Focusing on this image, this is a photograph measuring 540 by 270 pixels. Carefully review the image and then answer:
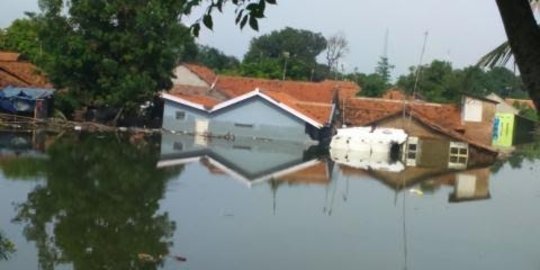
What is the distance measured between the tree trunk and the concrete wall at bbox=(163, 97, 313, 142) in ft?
91.4

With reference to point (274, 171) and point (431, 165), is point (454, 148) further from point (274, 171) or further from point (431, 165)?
point (274, 171)

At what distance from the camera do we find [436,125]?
2964cm

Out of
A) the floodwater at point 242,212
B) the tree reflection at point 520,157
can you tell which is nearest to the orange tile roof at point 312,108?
the floodwater at point 242,212

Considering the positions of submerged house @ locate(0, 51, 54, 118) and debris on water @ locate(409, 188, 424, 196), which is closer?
debris on water @ locate(409, 188, 424, 196)

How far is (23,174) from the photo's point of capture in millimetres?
16172

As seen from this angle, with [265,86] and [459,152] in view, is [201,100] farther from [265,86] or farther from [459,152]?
[459,152]

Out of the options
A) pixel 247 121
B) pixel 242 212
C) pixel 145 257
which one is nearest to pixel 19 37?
pixel 247 121

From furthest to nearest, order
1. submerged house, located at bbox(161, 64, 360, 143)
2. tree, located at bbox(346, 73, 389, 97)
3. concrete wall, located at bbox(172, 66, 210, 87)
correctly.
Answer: tree, located at bbox(346, 73, 389, 97), concrete wall, located at bbox(172, 66, 210, 87), submerged house, located at bbox(161, 64, 360, 143)

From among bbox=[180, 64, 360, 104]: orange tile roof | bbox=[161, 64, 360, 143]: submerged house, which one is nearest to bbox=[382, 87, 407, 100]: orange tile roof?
bbox=[180, 64, 360, 104]: orange tile roof

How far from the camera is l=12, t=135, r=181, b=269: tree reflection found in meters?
9.52

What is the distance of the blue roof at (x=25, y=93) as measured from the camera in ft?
94.8

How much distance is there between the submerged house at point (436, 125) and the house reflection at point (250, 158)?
13.1 feet

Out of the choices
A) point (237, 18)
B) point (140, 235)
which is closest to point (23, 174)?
point (140, 235)

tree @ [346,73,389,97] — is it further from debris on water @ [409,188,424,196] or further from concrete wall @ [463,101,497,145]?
debris on water @ [409,188,424,196]
